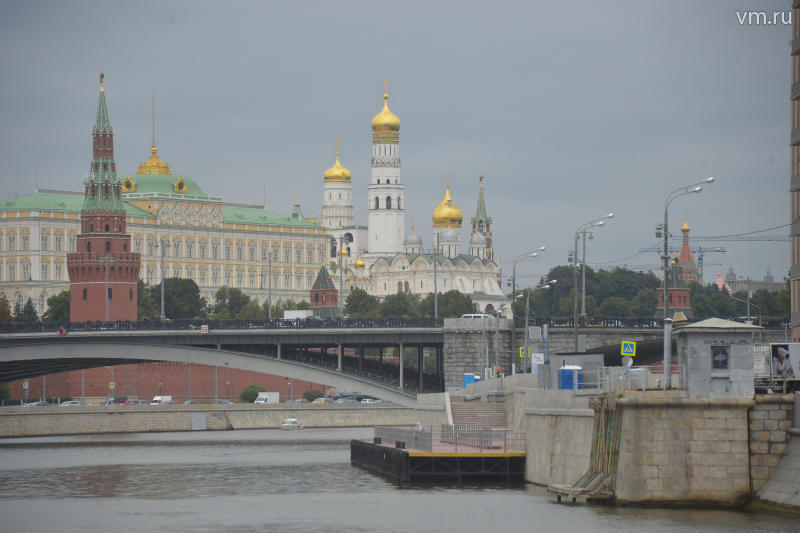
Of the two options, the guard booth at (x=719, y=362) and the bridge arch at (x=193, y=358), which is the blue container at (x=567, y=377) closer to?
the guard booth at (x=719, y=362)

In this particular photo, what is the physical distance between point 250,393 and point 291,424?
33.0 meters

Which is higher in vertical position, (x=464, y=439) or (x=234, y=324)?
(x=234, y=324)

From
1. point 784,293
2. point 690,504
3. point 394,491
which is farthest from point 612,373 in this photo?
point 784,293

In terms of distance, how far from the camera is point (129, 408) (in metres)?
121

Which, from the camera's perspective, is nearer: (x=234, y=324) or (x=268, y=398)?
(x=234, y=324)

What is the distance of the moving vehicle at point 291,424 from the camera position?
124 meters

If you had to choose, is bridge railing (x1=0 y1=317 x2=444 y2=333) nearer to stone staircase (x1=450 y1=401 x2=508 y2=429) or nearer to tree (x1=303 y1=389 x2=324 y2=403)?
stone staircase (x1=450 y1=401 x2=508 y2=429)

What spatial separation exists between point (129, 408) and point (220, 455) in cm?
3548

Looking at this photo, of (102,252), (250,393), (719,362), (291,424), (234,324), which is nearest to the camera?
(719,362)

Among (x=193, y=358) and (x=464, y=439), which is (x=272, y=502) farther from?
(x=193, y=358)

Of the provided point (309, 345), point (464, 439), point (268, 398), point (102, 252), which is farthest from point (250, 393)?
point (464, 439)

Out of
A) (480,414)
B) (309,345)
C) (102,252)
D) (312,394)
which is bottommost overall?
(312,394)

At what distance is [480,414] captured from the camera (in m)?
68.7

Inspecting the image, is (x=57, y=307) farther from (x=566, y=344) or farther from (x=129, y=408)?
(x=566, y=344)
